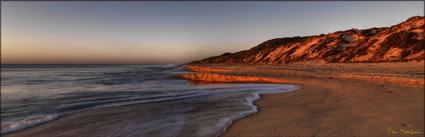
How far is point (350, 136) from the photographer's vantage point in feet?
Result: 10.7

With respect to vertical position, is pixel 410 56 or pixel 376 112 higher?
pixel 410 56


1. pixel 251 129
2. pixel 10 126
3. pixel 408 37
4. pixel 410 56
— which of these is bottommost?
pixel 10 126

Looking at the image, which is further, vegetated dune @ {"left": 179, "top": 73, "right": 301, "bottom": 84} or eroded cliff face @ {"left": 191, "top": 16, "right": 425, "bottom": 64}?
eroded cliff face @ {"left": 191, "top": 16, "right": 425, "bottom": 64}

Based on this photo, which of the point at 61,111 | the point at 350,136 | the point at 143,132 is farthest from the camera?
the point at 61,111

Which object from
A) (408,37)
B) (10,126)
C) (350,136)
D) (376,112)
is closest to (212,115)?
(350,136)

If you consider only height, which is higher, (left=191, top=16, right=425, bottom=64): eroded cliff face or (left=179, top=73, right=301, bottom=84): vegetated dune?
(left=191, top=16, right=425, bottom=64): eroded cliff face

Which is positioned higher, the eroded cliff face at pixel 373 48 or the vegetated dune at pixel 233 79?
the eroded cliff face at pixel 373 48

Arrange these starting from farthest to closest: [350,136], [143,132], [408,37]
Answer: [408,37], [143,132], [350,136]

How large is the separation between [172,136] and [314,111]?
3718 mm

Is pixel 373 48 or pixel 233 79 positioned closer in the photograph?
pixel 233 79

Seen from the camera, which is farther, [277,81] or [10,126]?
[277,81]

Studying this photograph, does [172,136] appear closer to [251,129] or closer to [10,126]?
[251,129]

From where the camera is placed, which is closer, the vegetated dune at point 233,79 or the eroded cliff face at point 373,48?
the vegetated dune at point 233,79

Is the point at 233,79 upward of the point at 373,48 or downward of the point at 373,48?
downward
